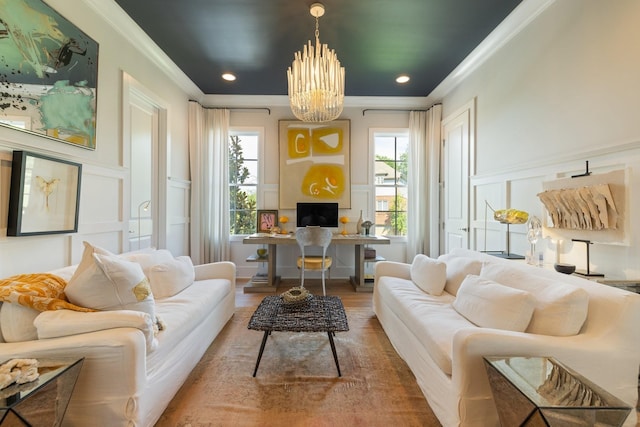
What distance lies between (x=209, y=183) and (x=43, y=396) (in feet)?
11.8

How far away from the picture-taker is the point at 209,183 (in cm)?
447

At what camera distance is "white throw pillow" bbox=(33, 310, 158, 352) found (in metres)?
1.36

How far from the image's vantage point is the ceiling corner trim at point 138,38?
2.46 metres

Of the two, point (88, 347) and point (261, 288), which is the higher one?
point (88, 347)

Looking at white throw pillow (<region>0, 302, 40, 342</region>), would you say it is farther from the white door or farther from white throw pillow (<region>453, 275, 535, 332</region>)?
the white door

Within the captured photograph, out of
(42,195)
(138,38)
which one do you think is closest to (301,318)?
(42,195)

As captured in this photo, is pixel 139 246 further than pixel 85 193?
Yes

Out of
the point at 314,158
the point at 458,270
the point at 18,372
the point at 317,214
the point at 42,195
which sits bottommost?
the point at 18,372

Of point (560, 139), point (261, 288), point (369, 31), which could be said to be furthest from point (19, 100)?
point (560, 139)

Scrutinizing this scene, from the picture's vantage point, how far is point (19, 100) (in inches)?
70.6

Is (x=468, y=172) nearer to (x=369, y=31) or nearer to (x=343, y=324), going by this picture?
(x=369, y=31)

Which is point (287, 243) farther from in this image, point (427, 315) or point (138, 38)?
point (138, 38)

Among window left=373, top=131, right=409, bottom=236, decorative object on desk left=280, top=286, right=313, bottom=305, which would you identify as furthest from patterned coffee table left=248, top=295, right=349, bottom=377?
window left=373, top=131, right=409, bottom=236

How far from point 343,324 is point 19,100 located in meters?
2.51
